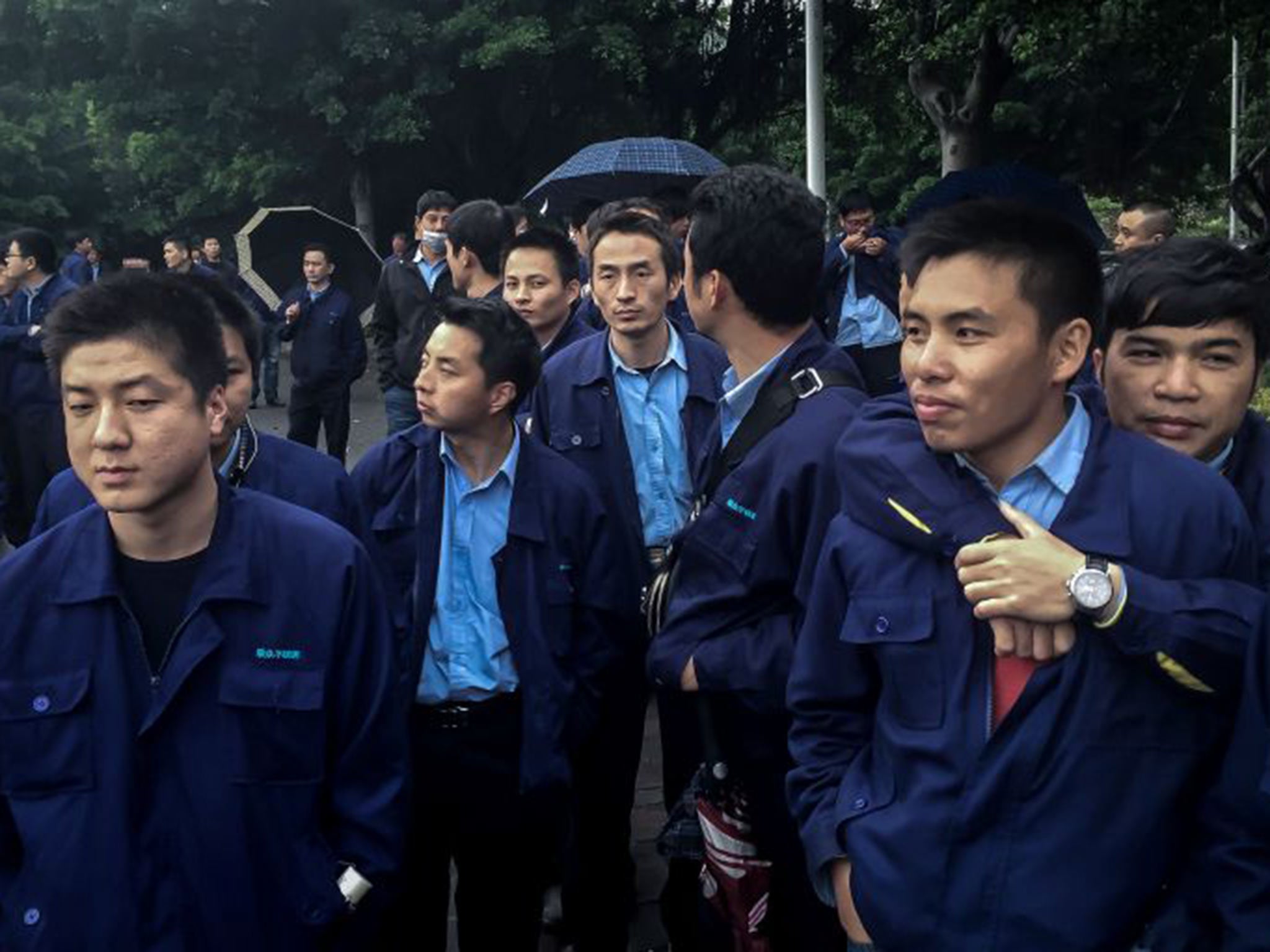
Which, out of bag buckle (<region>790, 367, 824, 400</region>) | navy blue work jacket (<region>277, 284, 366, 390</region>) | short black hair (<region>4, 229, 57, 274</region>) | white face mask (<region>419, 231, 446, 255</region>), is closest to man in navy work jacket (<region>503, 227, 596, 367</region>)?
bag buckle (<region>790, 367, 824, 400</region>)

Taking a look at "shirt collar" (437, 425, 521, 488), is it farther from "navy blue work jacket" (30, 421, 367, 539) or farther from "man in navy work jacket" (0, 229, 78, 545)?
"man in navy work jacket" (0, 229, 78, 545)

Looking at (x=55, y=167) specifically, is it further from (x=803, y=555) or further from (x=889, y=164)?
(x=803, y=555)

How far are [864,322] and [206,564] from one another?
7.12 m

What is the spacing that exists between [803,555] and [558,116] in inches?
849

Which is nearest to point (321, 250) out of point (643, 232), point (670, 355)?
point (643, 232)

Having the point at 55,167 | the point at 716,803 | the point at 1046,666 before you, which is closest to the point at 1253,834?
the point at 1046,666

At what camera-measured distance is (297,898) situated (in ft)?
7.72

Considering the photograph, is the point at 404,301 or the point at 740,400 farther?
the point at 404,301

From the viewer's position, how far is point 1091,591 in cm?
192

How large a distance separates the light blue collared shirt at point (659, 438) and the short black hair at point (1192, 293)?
6.12 ft

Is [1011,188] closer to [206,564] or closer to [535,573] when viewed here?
[535,573]

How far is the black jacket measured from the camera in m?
7.80

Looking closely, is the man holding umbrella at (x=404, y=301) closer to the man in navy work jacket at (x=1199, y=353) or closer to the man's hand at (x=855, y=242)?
the man's hand at (x=855, y=242)

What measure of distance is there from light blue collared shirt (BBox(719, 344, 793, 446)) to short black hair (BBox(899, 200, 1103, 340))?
821 mm
